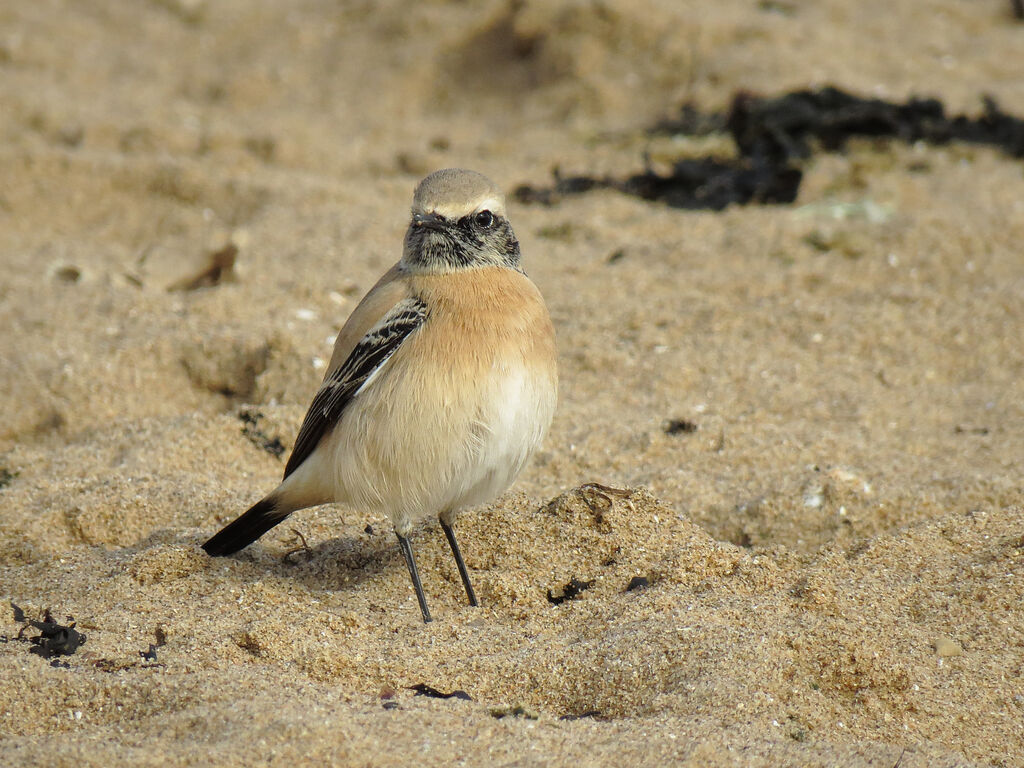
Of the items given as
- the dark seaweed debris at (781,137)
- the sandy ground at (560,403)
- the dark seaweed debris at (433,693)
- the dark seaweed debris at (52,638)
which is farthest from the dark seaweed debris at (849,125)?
the dark seaweed debris at (52,638)

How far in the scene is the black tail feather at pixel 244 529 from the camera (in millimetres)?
4773

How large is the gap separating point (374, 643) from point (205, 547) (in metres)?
1.02

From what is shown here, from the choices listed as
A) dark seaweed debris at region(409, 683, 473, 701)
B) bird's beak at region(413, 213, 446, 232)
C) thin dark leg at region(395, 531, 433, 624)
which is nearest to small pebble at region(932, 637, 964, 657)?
dark seaweed debris at region(409, 683, 473, 701)

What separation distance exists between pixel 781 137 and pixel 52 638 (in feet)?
23.5

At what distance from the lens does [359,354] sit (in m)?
4.75

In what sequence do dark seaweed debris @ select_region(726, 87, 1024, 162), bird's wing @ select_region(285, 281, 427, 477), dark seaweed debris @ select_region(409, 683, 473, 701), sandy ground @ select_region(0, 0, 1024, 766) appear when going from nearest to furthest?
sandy ground @ select_region(0, 0, 1024, 766) < dark seaweed debris @ select_region(409, 683, 473, 701) < bird's wing @ select_region(285, 281, 427, 477) < dark seaweed debris @ select_region(726, 87, 1024, 162)

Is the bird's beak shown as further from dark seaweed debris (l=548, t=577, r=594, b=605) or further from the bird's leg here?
dark seaweed debris (l=548, t=577, r=594, b=605)

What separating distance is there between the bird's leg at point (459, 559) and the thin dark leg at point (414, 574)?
0.17 metres

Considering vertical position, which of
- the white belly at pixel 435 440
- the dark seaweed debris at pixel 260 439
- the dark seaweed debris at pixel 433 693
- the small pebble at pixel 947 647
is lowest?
the dark seaweed debris at pixel 260 439

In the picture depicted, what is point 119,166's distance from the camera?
9.38 metres

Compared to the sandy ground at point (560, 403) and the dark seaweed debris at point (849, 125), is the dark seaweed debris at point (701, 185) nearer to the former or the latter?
the sandy ground at point (560, 403)

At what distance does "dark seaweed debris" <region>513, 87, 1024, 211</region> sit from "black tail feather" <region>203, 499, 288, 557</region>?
196 inches

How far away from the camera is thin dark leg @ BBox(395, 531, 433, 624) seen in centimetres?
450

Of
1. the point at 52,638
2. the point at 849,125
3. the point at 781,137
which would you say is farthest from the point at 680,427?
the point at 849,125
